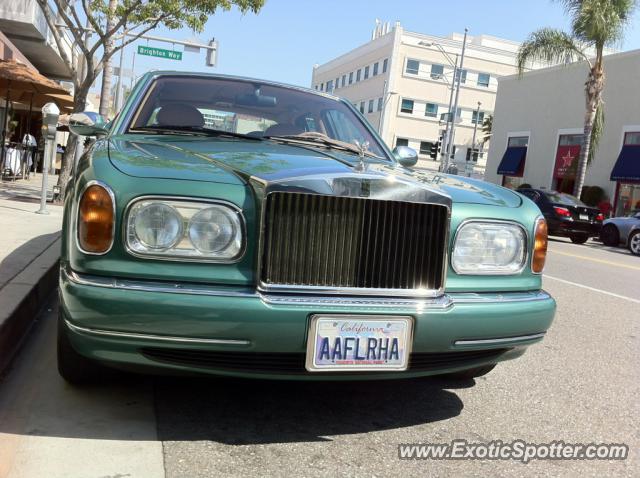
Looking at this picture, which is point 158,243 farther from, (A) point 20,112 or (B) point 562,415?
(A) point 20,112

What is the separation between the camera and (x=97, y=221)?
2.39 metres

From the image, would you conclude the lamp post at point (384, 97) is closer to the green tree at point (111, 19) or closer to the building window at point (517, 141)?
the building window at point (517, 141)

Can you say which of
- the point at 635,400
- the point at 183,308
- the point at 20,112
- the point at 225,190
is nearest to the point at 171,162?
the point at 225,190

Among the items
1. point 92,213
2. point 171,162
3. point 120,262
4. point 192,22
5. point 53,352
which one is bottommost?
point 53,352

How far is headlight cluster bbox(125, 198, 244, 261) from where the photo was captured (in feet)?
7.82

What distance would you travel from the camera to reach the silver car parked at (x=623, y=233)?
16203 mm

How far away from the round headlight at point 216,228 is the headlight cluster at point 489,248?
0.92 metres

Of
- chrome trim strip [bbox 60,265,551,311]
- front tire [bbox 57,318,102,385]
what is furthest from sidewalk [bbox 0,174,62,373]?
chrome trim strip [bbox 60,265,551,311]

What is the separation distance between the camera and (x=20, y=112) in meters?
22.2

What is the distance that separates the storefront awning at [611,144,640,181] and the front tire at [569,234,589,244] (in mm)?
7656

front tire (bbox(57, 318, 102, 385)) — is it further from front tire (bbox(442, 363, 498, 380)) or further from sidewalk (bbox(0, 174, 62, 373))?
front tire (bbox(442, 363, 498, 380))

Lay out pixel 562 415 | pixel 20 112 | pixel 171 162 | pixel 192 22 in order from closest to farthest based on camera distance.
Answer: pixel 171 162 → pixel 562 415 → pixel 192 22 → pixel 20 112

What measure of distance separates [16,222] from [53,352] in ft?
15.9

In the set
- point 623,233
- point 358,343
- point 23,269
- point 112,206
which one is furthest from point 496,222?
point 623,233
